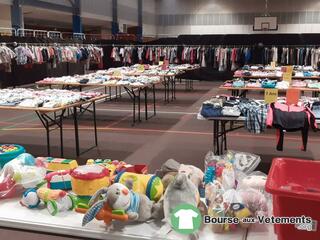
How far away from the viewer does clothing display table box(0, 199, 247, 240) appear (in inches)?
57.4

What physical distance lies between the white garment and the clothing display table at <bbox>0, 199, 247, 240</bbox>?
1.7 inches

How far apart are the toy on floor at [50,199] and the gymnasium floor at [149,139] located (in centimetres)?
297

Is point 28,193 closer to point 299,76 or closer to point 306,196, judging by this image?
point 306,196

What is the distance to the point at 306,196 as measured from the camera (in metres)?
1.25

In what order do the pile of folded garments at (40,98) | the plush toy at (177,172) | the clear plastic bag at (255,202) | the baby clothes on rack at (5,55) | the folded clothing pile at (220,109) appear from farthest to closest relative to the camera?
the baby clothes on rack at (5,55) < the pile of folded garments at (40,98) < the folded clothing pile at (220,109) < the plush toy at (177,172) < the clear plastic bag at (255,202)

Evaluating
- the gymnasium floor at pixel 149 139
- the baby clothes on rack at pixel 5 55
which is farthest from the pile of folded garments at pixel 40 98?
the baby clothes on rack at pixel 5 55

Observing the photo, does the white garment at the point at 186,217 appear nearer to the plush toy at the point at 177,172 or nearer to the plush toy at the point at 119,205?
the plush toy at the point at 119,205

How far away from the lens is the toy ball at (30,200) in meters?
1.68

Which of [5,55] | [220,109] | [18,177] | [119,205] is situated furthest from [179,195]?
[5,55]

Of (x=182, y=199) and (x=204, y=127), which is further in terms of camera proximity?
(x=204, y=127)

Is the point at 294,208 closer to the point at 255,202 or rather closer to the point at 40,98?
the point at 255,202

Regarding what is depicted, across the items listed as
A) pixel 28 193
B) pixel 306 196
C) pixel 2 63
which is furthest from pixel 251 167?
pixel 2 63

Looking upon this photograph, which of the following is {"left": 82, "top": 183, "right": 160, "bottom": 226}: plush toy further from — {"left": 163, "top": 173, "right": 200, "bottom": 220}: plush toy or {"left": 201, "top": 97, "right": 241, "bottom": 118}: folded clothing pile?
{"left": 201, "top": 97, "right": 241, "bottom": 118}: folded clothing pile

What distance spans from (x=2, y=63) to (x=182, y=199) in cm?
973
